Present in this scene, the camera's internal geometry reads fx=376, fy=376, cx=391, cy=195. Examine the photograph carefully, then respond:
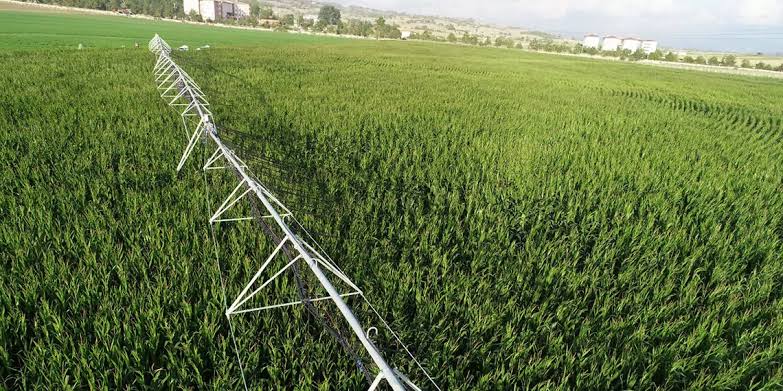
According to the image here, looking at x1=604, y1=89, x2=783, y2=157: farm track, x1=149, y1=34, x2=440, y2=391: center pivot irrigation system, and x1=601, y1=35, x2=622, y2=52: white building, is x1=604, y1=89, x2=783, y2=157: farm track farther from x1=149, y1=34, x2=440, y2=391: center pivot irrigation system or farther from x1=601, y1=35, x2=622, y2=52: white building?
x1=601, y1=35, x2=622, y2=52: white building

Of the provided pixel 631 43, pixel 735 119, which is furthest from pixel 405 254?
pixel 631 43

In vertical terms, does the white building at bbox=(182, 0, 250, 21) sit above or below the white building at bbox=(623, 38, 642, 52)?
below

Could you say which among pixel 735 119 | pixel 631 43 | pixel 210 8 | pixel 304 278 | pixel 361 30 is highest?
pixel 631 43

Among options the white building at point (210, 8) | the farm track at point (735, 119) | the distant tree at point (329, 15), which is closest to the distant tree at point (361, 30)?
the distant tree at point (329, 15)

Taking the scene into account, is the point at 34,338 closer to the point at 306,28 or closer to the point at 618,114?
the point at 618,114

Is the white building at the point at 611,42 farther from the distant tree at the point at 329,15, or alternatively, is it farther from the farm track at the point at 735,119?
the farm track at the point at 735,119

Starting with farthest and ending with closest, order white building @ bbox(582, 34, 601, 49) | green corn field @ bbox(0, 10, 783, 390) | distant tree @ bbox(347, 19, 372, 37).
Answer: white building @ bbox(582, 34, 601, 49) → distant tree @ bbox(347, 19, 372, 37) → green corn field @ bbox(0, 10, 783, 390)

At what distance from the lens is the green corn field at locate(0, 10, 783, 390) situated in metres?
2.07

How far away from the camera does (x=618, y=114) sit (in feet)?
34.2

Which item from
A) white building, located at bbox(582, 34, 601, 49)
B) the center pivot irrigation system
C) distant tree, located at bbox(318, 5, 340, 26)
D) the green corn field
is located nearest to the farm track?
the green corn field

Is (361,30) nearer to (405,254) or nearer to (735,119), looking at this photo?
(735,119)

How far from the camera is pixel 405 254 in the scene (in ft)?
10.4

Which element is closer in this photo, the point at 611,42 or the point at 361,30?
the point at 361,30

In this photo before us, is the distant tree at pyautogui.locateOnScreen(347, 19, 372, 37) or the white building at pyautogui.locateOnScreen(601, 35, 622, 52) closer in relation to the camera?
the distant tree at pyautogui.locateOnScreen(347, 19, 372, 37)
